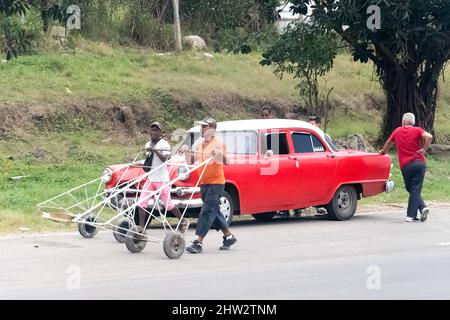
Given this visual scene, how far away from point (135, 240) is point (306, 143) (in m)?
4.89

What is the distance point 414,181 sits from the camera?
55.2 feet

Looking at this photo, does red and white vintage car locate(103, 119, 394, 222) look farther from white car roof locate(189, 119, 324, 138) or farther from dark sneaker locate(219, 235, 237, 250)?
dark sneaker locate(219, 235, 237, 250)

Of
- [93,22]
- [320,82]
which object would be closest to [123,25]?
[93,22]

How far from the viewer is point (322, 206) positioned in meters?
17.4

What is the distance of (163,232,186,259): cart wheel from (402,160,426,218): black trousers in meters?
5.52

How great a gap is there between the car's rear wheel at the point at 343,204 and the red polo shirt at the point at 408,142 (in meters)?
1.12

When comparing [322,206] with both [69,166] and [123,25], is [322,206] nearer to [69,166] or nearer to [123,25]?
[69,166]

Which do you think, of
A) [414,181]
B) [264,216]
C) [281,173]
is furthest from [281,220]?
[414,181]

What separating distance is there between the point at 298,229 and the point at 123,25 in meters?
16.0

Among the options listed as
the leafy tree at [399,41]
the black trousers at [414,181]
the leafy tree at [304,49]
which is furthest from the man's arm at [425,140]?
the leafy tree at [304,49]

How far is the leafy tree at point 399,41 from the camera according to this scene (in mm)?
23141

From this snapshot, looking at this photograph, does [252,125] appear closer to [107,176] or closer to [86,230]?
[107,176]

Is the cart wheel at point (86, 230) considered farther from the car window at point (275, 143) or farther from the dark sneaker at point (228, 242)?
the car window at point (275, 143)

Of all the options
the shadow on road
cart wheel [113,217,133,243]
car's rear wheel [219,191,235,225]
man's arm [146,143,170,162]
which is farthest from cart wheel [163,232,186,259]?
the shadow on road
